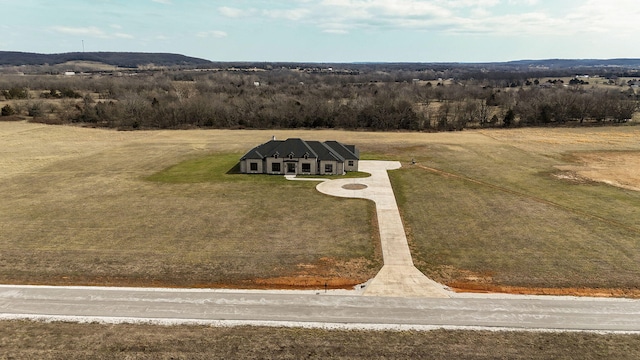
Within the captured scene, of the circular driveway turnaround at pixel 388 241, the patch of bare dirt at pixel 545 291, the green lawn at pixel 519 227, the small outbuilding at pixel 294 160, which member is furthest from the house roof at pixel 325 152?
the patch of bare dirt at pixel 545 291

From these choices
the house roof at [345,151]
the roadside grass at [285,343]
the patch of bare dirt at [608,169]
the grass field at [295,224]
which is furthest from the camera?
the house roof at [345,151]

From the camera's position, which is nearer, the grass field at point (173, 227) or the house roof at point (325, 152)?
the grass field at point (173, 227)

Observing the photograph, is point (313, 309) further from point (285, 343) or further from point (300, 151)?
point (300, 151)

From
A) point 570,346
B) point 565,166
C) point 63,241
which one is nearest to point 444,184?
point 565,166

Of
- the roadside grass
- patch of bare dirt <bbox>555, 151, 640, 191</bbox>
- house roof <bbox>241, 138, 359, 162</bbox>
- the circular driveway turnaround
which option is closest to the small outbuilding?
house roof <bbox>241, 138, 359, 162</bbox>

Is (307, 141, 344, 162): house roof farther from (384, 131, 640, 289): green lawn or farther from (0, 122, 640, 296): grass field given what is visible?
(384, 131, 640, 289): green lawn

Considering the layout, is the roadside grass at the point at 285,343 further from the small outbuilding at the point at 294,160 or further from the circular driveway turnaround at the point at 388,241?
the small outbuilding at the point at 294,160

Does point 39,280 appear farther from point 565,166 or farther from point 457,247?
point 565,166
